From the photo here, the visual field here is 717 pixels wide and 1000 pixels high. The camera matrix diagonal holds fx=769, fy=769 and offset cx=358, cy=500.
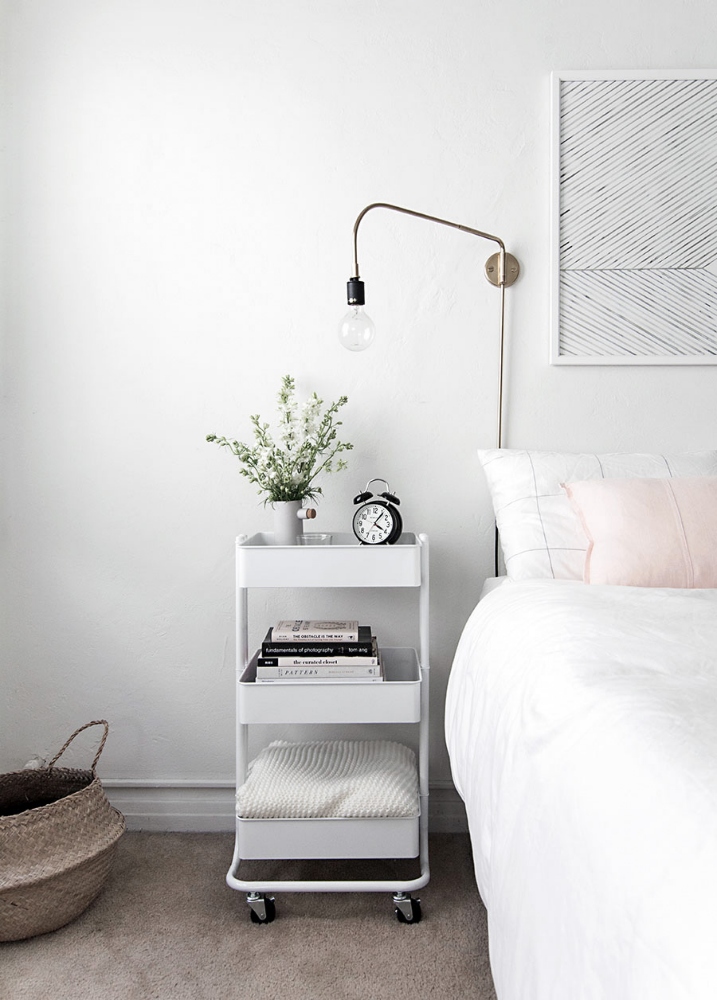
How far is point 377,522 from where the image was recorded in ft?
6.16

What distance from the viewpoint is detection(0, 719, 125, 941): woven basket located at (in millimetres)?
1582

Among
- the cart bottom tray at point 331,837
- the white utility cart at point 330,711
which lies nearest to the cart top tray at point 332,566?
the white utility cart at point 330,711

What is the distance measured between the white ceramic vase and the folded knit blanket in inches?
21.1

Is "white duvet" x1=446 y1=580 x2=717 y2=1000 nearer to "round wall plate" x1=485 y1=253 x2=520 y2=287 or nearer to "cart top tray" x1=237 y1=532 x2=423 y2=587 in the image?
"cart top tray" x1=237 y1=532 x2=423 y2=587

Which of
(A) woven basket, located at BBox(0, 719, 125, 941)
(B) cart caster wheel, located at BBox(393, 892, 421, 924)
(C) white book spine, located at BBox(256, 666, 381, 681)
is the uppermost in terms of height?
(C) white book spine, located at BBox(256, 666, 381, 681)

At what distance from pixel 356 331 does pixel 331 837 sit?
45.6 inches

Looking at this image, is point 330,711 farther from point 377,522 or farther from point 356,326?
point 356,326

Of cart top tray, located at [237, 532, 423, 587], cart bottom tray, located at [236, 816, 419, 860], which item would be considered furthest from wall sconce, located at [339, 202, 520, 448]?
cart bottom tray, located at [236, 816, 419, 860]

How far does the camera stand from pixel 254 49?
207cm

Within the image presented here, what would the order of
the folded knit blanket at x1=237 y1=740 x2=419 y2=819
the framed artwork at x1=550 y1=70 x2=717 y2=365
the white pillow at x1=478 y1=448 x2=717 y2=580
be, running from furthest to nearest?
the framed artwork at x1=550 y1=70 x2=717 y2=365 → the white pillow at x1=478 y1=448 x2=717 y2=580 → the folded knit blanket at x1=237 y1=740 x2=419 y2=819

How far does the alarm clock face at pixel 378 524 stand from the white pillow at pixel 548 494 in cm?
28

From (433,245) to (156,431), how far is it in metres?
0.92

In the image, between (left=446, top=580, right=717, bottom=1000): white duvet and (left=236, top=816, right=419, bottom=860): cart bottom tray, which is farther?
(left=236, top=816, right=419, bottom=860): cart bottom tray

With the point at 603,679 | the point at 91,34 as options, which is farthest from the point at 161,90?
the point at 603,679
